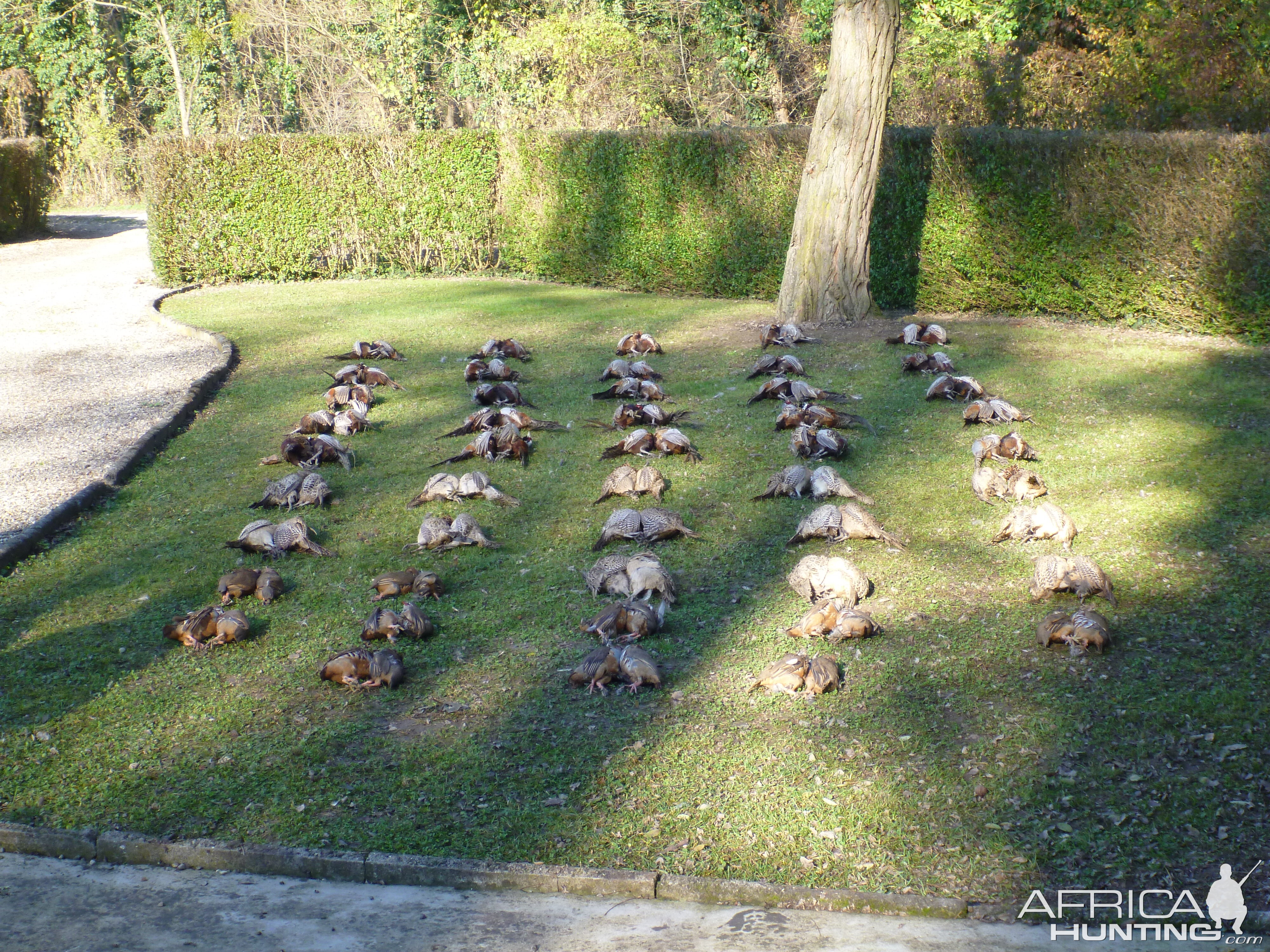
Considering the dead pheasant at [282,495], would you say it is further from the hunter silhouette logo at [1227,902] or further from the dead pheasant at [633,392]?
the hunter silhouette logo at [1227,902]

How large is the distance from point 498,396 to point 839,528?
4.05m

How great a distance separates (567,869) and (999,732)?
175cm

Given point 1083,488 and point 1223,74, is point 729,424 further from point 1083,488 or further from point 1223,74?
point 1223,74

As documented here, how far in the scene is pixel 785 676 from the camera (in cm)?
427

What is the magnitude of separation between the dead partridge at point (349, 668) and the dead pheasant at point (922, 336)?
7.65 meters

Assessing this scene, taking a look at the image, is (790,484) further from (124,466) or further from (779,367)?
(124,466)

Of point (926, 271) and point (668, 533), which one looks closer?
point (668, 533)

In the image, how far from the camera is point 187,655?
481 centimetres

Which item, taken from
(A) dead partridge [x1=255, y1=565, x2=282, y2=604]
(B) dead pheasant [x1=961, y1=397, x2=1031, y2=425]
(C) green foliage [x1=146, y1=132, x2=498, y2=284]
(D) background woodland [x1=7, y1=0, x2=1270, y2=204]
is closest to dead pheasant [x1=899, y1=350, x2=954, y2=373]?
(B) dead pheasant [x1=961, y1=397, x2=1031, y2=425]

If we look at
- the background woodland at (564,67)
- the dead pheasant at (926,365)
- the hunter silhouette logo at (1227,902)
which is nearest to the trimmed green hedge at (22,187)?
the background woodland at (564,67)

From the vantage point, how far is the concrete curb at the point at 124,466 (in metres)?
6.10

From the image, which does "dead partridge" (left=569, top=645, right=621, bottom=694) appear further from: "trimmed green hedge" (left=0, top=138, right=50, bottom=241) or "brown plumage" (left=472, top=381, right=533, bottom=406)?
"trimmed green hedge" (left=0, top=138, right=50, bottom=241)

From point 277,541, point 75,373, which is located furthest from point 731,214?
point 277,541

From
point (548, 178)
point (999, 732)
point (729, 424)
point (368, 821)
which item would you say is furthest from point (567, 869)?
point (548, 178)
